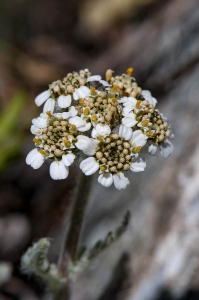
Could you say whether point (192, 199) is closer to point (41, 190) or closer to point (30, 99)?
point (41, 190)

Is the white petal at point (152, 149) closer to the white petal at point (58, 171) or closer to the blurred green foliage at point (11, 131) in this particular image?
the white petal at point (58, 171)

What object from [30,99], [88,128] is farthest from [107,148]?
[30,99]

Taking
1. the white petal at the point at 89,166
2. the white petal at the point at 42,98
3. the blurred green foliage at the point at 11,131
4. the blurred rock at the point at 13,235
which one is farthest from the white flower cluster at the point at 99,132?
the blurred rock at the point at 13,235

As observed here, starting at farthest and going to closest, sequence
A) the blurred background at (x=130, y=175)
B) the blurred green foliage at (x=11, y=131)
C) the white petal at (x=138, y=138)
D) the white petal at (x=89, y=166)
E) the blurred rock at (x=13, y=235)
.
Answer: the blurred rock at (x=13, y=235), the blurred green foliage at (x=11, y=131), the blurred background at (x=130, y=175), the white petal at (x=138, y=138), the white petal at (x=89, y=166)

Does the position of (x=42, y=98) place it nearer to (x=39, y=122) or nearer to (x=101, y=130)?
(x=39, y=122)

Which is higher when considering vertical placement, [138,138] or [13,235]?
[13,235]

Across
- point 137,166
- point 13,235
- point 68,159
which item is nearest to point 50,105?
point 68,159
